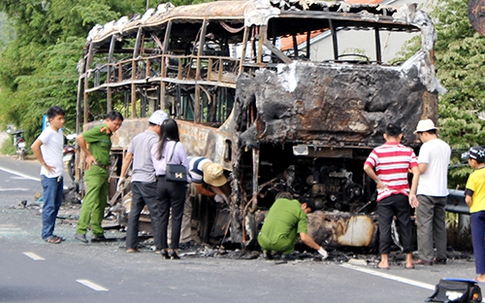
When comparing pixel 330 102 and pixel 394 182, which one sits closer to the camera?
pixel 394 182

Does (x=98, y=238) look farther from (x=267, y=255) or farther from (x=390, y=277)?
(x=390, y=277)

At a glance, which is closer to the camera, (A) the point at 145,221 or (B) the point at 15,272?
(B) the point at 15,272

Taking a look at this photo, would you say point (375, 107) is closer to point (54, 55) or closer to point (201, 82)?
point (201, 82)

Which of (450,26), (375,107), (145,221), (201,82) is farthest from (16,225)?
(450,26)

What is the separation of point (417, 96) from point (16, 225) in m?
6.76

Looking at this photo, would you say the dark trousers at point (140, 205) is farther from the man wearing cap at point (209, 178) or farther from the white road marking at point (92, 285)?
the white road marking at point (92, 285)

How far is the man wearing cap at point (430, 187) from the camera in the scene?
1078cm

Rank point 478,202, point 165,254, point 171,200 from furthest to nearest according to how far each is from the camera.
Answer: point 171,200, point 165,254, point 478,202

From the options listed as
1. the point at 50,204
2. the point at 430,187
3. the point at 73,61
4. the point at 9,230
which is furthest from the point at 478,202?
the point at 73,61

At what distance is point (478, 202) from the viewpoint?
31.4 ft

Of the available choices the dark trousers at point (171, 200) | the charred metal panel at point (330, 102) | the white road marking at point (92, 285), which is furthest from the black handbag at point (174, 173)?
the white road marking at point (92, 285)

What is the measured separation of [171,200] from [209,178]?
689 mm

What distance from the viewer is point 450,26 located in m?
19.2

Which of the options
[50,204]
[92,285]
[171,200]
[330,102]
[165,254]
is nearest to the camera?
[92,285]
